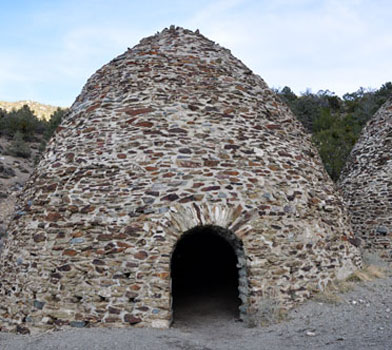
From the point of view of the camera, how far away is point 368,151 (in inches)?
449

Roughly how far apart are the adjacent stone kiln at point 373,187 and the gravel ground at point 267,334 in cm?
440

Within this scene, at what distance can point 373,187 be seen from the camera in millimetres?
10695

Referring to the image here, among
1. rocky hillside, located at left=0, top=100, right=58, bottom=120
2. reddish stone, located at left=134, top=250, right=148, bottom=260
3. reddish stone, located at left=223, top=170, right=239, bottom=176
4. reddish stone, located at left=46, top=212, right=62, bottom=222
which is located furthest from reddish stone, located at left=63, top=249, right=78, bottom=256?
rocky hillside, located at left=0, top=100, right=58, bottom=120

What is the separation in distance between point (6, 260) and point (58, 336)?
205cm

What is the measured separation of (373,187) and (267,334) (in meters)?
6.78

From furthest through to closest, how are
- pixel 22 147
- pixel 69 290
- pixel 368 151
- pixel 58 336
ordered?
pixel 22 147, pixel 368 151, pixel 69 290, pixel 58 336

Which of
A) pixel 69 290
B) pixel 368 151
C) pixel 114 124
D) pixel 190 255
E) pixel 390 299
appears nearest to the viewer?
pixel 69 290

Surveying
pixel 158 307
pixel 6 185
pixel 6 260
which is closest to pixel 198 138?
pixel 158 307

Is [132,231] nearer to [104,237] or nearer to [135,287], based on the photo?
[104,237]

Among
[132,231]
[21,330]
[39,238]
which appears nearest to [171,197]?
[132,231]

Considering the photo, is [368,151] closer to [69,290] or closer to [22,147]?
[69,290]

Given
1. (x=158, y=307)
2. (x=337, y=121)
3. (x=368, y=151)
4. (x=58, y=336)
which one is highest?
(x=337, y=121)

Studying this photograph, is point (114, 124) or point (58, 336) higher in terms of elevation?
point (114, 124)

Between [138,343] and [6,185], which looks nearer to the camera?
[138,343]
